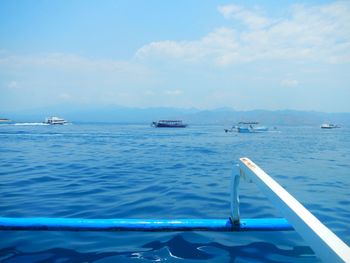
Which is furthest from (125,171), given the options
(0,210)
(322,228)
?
(322,228)

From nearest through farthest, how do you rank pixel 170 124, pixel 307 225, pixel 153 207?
pixel 307 225
pixel 153 207
pixel 170 124

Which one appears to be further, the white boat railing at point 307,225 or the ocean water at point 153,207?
the ocean water at point 153,207

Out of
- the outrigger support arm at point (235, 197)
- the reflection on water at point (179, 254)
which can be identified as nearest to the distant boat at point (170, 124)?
the reflection on water at point (179, 254)

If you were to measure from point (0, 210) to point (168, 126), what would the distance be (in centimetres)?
9177

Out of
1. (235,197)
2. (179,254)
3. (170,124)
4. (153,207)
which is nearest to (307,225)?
(235,197)

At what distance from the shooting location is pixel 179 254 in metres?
4.73

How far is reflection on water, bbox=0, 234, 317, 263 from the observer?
458 cm

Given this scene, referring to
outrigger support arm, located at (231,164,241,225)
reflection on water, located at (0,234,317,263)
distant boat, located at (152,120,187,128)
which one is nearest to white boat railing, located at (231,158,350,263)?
outrigger support arm, located at (231,164,241,225)

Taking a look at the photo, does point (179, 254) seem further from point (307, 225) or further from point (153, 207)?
point (153, 207)

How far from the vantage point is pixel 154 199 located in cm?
876

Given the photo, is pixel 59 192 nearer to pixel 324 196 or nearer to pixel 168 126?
pixel 324 196

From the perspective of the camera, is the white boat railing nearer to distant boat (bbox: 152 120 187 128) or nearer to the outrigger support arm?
the outrigger support arm

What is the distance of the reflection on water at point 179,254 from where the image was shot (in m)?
4.58

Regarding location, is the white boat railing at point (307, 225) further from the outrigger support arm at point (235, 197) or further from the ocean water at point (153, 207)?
the ocean water at point (153, 207)
